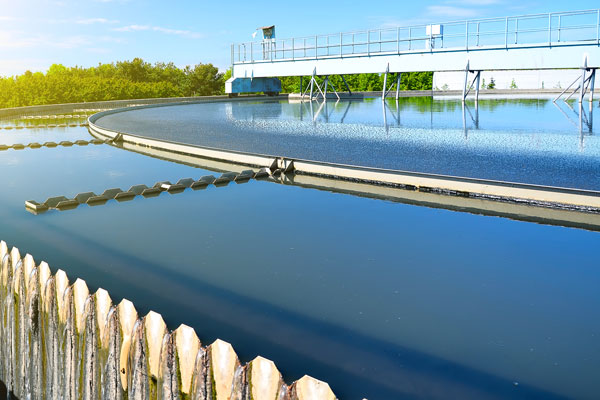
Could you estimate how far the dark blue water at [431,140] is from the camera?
1489 centimetres

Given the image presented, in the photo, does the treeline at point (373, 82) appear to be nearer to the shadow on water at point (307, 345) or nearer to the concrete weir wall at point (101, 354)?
the shadow on water at point (307, 345)

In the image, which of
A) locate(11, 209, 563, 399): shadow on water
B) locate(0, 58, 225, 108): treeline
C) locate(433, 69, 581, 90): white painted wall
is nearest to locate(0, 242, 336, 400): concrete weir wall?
locate(11, 209, 563, 399): shadow on water

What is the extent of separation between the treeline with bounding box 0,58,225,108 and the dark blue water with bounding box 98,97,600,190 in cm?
2758

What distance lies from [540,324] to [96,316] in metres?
4.61

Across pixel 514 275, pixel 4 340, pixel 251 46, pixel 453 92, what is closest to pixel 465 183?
pixel 514 275

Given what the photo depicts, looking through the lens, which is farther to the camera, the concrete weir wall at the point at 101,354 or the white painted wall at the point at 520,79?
the white painted wall at the point at 520,79

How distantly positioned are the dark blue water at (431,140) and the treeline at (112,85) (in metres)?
27.6

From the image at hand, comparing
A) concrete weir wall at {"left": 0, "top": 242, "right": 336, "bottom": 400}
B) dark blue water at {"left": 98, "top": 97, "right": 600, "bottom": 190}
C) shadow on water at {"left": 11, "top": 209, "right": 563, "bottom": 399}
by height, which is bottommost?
shadow on water at {"left": 11, "top": 209, "right": 563, "bottom": 399}

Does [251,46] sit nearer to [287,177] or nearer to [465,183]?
[287,177]

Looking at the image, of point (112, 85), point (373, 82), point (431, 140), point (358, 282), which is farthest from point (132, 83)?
point (358, 282)

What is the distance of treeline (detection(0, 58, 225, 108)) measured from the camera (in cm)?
5453

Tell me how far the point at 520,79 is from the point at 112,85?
44570 millimetres

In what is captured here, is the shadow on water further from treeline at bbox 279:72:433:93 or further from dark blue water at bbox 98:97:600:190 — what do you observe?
treeline at bbox 279:72:433:93

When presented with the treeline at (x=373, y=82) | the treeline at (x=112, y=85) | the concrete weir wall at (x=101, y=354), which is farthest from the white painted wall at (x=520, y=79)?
the concrete weir wall at (x=101, y=354)
